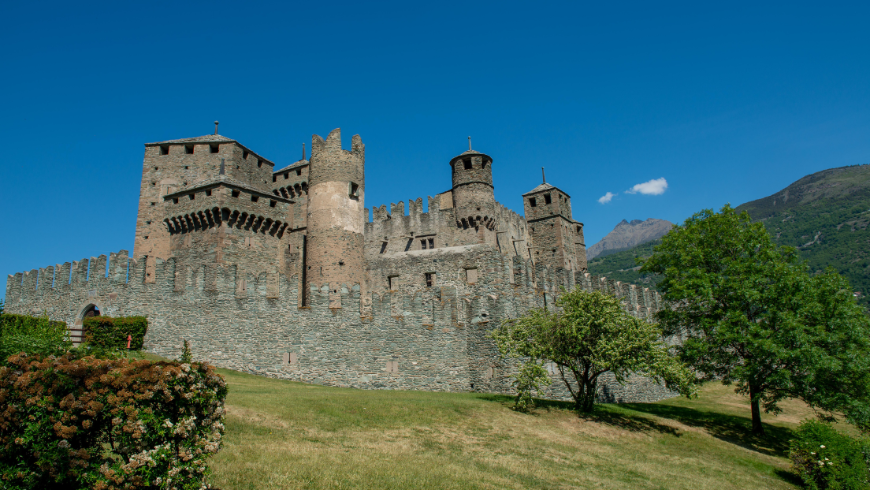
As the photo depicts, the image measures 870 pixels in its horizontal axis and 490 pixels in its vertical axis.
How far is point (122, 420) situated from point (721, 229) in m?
23.6

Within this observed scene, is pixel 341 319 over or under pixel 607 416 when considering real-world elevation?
over

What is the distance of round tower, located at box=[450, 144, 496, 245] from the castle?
114mm

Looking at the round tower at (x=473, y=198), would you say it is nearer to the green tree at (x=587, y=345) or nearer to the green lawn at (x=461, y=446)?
the green lawn at (x=461, y=446)

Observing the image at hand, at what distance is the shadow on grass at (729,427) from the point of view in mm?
20344

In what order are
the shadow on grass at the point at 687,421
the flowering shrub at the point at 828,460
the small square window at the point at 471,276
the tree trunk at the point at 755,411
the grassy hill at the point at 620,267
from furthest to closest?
the grassy hill at the point at 620,267 < the small square window at the point at 471,276 < the tree trunk at the point at 755,411 < the shadow on grass at the point at 687,421 < the flowering shrub at the point at 828,460

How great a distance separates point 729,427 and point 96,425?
23813 millimetres

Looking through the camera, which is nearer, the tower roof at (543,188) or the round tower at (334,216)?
the round tower at (334,216)

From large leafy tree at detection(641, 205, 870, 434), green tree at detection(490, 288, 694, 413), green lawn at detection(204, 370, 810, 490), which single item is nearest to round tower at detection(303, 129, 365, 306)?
green lawn at detection(204, 370, 810, 490)

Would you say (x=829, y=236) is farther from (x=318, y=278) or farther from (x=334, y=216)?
(x=318, y=278)

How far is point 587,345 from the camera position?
61.3ft

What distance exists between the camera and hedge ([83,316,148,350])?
24.3 m

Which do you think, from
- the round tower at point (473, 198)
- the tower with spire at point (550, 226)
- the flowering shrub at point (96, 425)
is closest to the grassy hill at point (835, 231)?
the tower with spire at point (550, 226)

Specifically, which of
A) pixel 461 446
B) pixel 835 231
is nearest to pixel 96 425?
pixel 461 446

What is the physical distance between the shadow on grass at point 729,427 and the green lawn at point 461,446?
0.39ft
